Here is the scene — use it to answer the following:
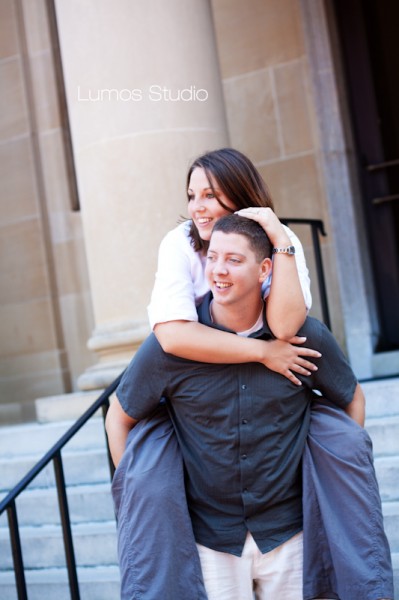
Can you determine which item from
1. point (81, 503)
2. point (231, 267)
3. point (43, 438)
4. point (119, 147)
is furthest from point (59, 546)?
point (231, 267)

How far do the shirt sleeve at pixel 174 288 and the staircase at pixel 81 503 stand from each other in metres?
1.98

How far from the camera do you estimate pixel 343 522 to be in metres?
2.79

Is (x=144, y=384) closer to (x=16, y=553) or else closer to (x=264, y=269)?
(x=264, y=269)

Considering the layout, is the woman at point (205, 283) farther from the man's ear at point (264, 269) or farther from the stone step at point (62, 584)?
the stone step at point (62, 584)

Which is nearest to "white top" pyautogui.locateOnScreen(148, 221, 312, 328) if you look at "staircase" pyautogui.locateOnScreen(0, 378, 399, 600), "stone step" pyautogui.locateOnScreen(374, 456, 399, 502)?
"staircase" pyautogui.locateOnScreen(0, 378, 399, 600)

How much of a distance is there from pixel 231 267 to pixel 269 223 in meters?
0.21

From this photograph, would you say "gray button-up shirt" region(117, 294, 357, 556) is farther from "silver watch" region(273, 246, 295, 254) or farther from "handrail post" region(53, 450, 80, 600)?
"handrail post" region(53, 450, 80, 600)

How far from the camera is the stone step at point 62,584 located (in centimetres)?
487

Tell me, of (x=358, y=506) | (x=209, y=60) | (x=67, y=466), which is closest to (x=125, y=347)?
(x=67, y=466)

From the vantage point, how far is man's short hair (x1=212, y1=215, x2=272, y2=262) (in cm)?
289

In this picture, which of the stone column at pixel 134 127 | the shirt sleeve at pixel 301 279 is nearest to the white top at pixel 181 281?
the shirt sleeve at pixel 301 279

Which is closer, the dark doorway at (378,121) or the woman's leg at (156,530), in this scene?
the woman's leg at (156,530)

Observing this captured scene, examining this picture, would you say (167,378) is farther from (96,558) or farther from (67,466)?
(67,466)

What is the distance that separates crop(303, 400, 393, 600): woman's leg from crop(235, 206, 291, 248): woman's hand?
60 cm
